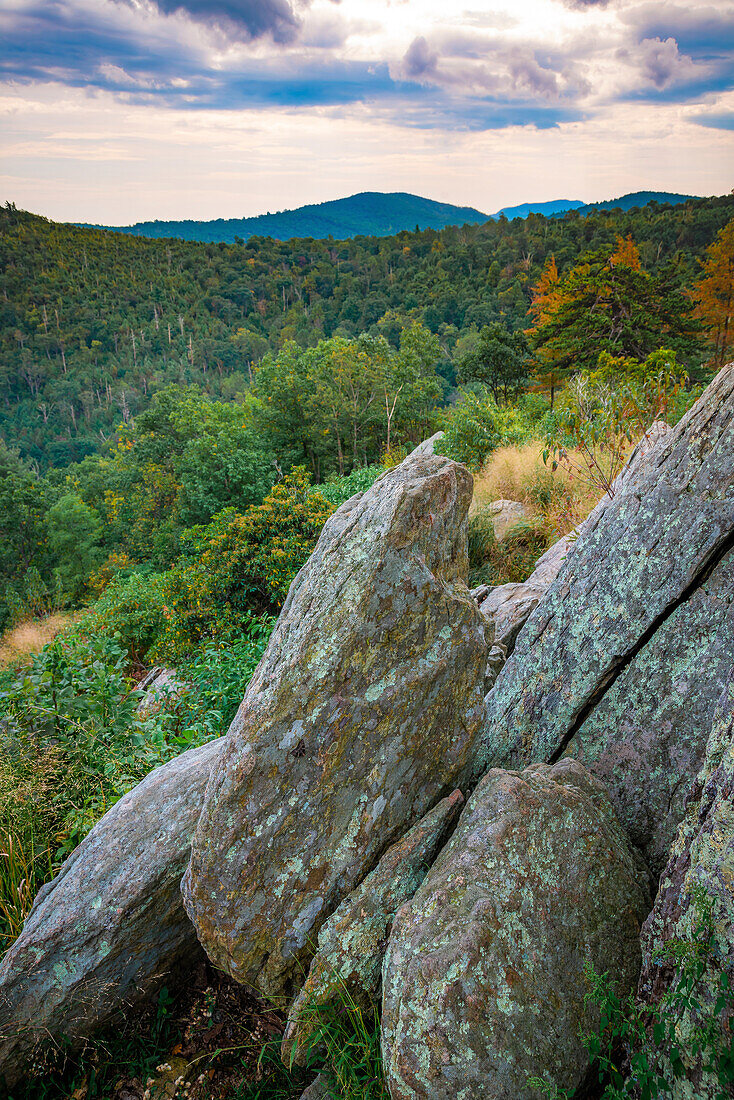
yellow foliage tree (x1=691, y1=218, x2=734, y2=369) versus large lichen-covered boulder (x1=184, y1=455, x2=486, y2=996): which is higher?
yellow foliage tree (x1=691, y1=218, x2=734, y2=369)

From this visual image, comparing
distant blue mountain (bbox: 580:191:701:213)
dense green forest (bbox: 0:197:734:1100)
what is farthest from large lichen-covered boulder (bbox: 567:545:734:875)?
distant blue mountain (bbox: 580:191:701:213)

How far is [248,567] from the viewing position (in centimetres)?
968

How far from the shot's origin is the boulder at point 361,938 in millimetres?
2920

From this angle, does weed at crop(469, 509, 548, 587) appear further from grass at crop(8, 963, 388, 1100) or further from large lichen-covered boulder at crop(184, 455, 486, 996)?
grass at crop(8, 963, 388, 1100)

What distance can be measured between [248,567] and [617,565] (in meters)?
6.97

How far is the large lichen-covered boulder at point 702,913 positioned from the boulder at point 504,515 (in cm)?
723

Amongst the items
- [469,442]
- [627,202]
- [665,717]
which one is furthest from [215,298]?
[665,717]

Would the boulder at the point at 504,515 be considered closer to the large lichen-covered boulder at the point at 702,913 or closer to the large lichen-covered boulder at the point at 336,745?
the large lichen-covered boulder at the point at 336,745

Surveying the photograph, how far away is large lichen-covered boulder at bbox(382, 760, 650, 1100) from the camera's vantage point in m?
2.35

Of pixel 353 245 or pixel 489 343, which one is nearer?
pixel 489 343

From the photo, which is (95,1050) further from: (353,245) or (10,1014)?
(353,245)

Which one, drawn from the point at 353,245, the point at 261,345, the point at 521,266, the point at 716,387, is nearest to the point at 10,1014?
the point at 716,387

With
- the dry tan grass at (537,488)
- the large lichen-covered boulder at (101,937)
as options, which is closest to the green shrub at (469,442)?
the dry tan grass at (537,488)

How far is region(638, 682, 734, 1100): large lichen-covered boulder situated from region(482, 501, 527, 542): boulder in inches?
285
